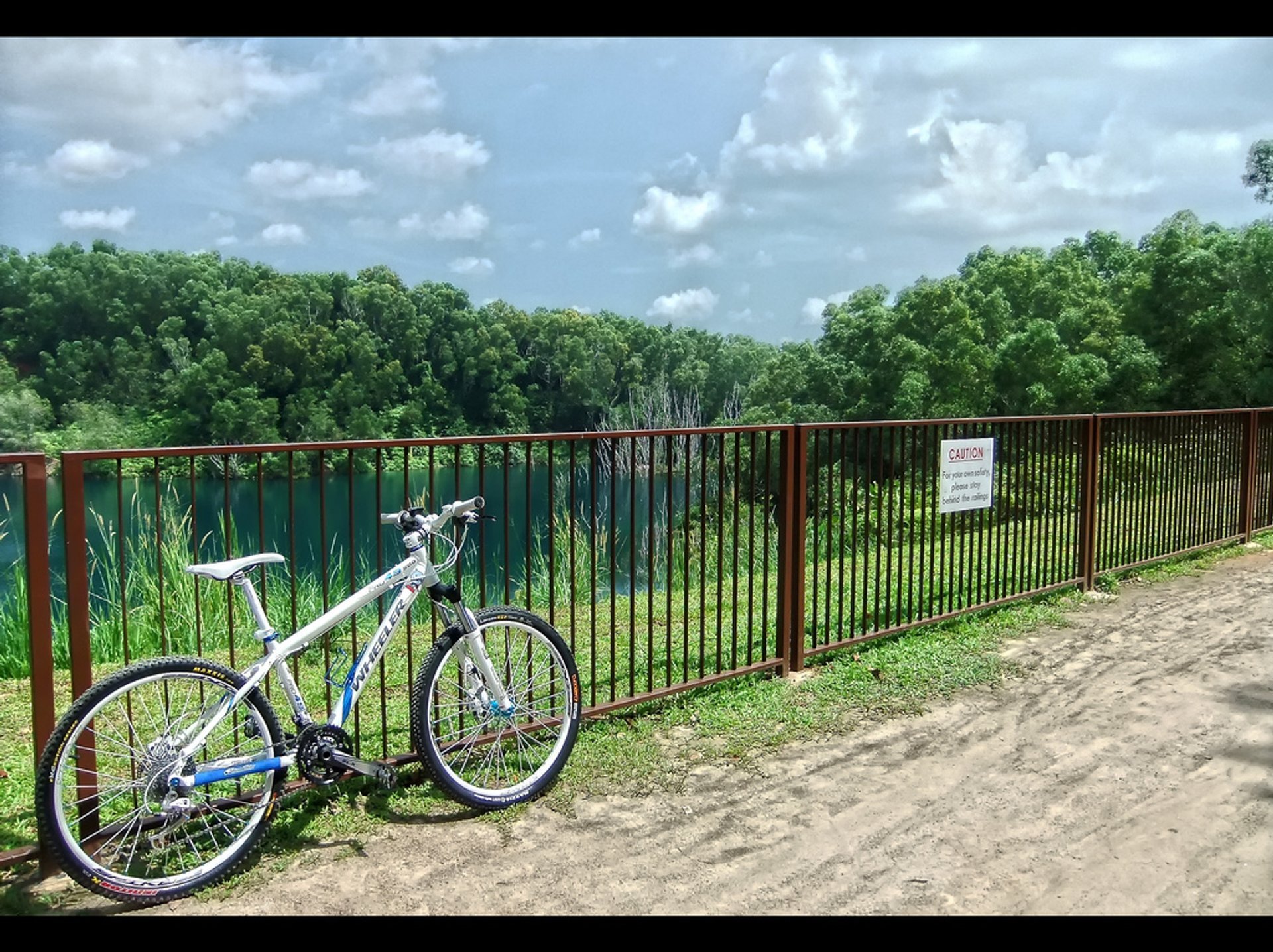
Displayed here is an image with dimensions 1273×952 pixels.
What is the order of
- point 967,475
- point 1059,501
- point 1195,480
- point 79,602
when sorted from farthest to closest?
point 1195,480 < point 1059,501 < point 967,475 < point 79,602

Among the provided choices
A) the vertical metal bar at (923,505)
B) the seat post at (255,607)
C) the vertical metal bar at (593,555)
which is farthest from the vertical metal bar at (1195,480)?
the seat post at (255,607)

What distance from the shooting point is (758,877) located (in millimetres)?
3145

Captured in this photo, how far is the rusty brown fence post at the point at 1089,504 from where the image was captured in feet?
24.2

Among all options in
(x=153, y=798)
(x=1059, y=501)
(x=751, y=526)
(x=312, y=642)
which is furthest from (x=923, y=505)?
(x=153, y=798)

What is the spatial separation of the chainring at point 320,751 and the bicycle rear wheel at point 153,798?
9 centimetres

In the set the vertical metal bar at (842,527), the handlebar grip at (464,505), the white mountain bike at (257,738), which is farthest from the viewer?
the vertical metal bar at (842,527)

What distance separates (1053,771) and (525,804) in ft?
7.37

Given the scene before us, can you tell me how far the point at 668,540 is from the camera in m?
4.83

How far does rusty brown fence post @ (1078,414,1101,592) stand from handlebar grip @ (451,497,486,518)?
544 centimetres

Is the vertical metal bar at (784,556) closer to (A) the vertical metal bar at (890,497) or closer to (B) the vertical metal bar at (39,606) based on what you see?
(A) the vertical metal bar at (890,497)

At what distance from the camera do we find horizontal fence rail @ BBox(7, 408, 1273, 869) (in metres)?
3.53

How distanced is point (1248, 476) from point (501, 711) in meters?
9.20

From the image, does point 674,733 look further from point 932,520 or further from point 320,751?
point 932,520
